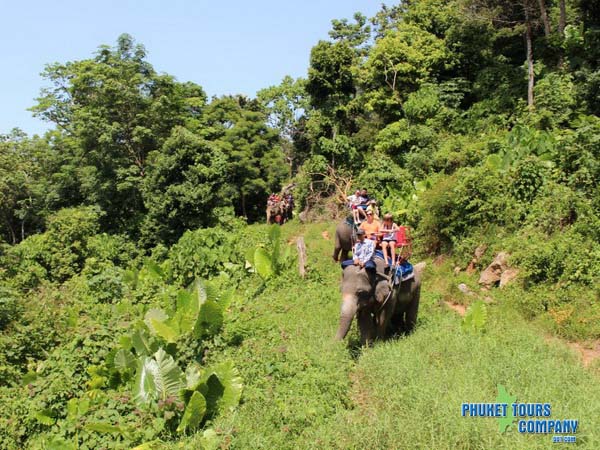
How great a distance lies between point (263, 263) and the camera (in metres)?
13.3

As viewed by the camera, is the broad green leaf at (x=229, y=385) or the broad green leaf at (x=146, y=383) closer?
the broad green leaf at (x=229, y=385)

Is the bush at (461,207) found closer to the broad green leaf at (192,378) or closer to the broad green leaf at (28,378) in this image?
the broad green leaf at (192,378)

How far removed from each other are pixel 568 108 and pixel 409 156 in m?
5.08

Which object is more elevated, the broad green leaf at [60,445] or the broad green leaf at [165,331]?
the broad green leaf at [165,331]

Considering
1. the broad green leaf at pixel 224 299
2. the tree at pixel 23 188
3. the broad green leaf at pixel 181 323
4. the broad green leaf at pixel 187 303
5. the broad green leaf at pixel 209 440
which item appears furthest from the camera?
the tree at pixel 23 188

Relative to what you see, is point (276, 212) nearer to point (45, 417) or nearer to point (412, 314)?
point (412, 314)

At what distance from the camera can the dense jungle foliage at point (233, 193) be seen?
26.9 feet

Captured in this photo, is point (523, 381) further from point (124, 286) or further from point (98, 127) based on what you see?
point (98, 127)

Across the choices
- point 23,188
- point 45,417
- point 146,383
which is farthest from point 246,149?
point 146,383

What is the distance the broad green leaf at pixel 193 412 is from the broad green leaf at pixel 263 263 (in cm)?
688

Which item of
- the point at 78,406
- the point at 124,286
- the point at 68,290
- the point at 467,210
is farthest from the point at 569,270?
the point at 68,290

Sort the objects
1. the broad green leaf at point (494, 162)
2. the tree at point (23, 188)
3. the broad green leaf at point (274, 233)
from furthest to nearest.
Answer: the tree at point (23, 188)
the broad green leaf at point (274, 233)
the broad green leaf at point (494, 162)

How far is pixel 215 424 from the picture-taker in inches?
243

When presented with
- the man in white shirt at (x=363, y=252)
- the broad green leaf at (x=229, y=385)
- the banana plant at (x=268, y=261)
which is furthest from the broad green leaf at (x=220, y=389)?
the banana plant at (x=268, y=261)
